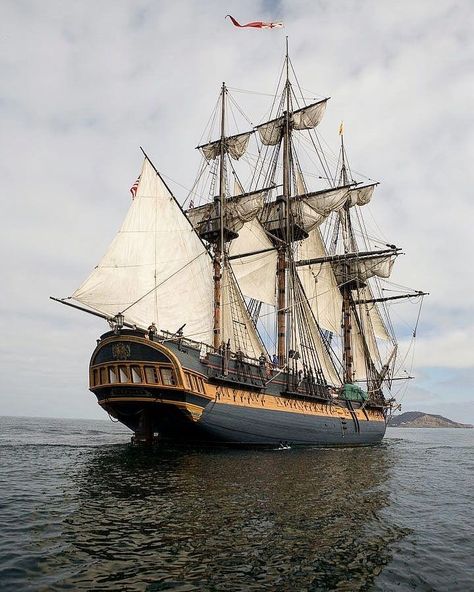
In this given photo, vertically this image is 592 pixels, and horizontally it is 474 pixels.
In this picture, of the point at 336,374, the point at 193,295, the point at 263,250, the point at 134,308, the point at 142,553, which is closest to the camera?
the point at 142,553

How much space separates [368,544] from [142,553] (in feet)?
16.8

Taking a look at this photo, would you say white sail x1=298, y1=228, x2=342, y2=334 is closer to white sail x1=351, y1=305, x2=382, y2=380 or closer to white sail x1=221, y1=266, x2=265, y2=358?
white sail x1=351, y1=305, x2=382, y2=380

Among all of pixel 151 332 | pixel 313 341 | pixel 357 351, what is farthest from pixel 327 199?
pixel 151 332

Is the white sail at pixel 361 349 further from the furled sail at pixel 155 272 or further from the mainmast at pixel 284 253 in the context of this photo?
the furled sail at pixel 155 272

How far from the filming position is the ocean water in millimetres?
8742

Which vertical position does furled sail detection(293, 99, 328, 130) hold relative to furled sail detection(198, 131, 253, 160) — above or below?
above

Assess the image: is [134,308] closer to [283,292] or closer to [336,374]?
[283,292]

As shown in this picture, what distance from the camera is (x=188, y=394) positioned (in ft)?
85.9

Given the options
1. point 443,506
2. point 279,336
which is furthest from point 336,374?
point 443,506

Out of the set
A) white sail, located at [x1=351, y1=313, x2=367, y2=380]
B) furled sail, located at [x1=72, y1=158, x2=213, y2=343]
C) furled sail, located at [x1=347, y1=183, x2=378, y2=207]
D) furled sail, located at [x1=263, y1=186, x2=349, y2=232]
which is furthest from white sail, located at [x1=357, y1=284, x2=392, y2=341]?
furled sail, located at [x1=72, y1=158, x2=213, y2=343]

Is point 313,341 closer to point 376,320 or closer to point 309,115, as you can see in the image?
point 309,115

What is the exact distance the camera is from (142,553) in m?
9.70

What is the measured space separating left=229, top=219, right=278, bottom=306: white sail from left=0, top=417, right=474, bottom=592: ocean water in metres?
24.5

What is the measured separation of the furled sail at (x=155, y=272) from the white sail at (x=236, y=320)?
8.51 ft
